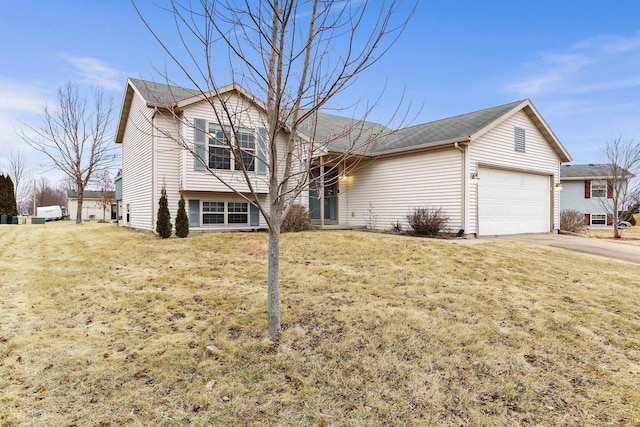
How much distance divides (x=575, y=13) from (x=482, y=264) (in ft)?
48.3

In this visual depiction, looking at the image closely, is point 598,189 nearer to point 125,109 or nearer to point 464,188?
point 464,188

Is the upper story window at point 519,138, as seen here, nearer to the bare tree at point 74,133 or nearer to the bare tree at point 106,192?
the bare tree at point 74,133

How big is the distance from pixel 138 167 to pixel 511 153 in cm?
1603

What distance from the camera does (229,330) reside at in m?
4.45

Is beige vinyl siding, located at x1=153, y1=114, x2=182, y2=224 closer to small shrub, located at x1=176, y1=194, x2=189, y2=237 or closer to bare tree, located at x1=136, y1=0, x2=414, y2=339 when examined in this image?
small shrub, located at x1=176, y1=194, x2=189, y2=237

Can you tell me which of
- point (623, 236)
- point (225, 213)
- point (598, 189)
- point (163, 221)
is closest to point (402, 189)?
point (225, 213)

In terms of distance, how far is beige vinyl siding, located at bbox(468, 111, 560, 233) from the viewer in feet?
40.7

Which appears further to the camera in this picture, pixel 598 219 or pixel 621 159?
pixel 598 219

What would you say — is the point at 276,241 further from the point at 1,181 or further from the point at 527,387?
the point at 1,181

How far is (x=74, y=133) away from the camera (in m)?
24.3

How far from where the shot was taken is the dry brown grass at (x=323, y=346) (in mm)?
2984

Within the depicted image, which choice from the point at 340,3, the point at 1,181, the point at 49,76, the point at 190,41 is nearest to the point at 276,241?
the point at 190,41

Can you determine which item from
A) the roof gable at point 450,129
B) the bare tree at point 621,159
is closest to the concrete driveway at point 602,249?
the roof gable at point 450,129

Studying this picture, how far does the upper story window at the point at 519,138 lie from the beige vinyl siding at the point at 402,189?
3450 millimetres
